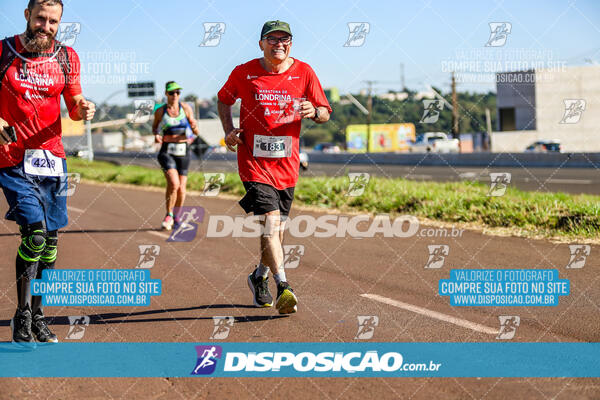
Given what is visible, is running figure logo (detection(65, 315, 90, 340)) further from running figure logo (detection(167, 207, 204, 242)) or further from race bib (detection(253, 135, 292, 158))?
running figure logo (detection(167, 207, 204, 242))

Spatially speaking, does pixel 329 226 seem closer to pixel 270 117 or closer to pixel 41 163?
pixel 270 117

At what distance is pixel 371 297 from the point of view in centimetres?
606

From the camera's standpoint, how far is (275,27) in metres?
5.48

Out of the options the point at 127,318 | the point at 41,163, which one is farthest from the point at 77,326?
the point at 41,163

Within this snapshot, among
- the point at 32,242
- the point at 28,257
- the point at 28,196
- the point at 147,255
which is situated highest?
the point at 28,196

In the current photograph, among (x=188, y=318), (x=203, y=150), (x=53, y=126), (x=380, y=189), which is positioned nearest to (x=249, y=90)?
(x=53, y=126)

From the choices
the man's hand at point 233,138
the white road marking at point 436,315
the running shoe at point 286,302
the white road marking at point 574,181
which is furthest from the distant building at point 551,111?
the running shoe at point 286,302

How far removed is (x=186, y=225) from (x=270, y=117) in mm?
5788

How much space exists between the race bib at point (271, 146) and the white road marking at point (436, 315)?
1.52 metres

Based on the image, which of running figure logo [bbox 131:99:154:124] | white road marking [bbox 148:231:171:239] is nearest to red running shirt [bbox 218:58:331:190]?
white road marking [bbox 148:231:171:239]

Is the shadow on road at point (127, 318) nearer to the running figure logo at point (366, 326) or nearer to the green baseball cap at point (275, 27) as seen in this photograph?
the running figure logo at point (366, 326)

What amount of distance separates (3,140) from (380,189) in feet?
30.5

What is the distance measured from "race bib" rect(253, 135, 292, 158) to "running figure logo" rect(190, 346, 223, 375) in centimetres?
172

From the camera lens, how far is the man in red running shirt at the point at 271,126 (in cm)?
555
